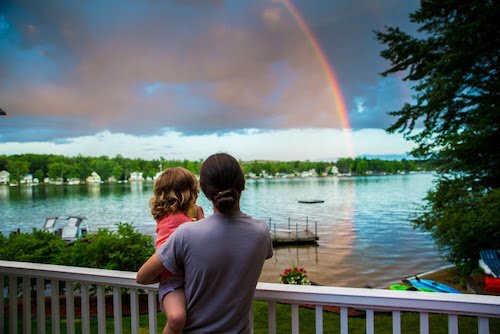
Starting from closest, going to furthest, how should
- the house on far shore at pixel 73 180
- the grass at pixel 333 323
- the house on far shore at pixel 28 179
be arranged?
the grass at pixel 333 323 < the house on far shore at pixel 28 179 < the house on far shore at pixel 73 180

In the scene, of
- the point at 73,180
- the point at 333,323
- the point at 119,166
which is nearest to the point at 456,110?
the point at 333,323

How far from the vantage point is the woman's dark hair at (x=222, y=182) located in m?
1.36

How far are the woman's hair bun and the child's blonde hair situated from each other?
283 millimetres

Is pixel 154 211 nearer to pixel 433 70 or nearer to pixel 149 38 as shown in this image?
pixel 433 70

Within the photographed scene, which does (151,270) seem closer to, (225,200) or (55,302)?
(225,200)

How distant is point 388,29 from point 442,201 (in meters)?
6.35

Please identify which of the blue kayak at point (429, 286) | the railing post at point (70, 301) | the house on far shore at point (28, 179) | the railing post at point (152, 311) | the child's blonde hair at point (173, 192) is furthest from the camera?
the house on far shore at point (28, 179)

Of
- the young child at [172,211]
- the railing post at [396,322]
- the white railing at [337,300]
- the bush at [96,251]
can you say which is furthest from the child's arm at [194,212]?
the bush at [96,251]

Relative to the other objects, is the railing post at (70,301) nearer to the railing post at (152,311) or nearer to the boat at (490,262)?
the railing post at (152,311)

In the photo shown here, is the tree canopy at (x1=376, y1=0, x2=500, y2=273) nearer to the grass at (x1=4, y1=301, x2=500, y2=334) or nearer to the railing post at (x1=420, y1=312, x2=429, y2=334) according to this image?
the grass at (x1=4, y1=301, x2=500, y2=334)

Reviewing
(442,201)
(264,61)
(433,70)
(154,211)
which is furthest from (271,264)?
(264,61)

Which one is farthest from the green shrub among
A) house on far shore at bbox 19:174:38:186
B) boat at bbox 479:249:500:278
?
house on far shore at bbox 19:174:38:186

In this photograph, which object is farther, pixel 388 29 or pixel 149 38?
pixel 149 38

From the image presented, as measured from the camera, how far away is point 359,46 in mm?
54656
